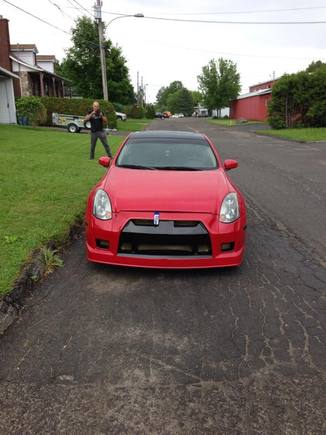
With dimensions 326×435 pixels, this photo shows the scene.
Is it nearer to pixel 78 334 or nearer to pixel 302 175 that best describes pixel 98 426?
pixel 78 334

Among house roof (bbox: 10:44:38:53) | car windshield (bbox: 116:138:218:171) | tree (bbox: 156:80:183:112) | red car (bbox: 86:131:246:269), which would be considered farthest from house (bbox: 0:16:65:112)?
tree (bbox: 156:80:183:112)

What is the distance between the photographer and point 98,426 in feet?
7.65

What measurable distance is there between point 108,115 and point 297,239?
25.6 m

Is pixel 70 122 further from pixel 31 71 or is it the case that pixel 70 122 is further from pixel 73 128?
pixel 31 71

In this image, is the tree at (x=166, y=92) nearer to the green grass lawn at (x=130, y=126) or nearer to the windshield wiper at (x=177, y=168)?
the green grass lawn at (x=130, y=126)

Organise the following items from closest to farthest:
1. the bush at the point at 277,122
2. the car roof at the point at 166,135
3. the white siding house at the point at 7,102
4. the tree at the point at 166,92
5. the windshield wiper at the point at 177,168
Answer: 1. the windshield wiper at the point at 177,168
2. the car roof at the point at 166,135
3. the white siding house at the point at 7,102
4. the bush at the point at 277,122
5. the tree at the point at 166,92

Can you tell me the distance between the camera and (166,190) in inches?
176

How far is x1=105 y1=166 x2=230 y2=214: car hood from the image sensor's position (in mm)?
4242

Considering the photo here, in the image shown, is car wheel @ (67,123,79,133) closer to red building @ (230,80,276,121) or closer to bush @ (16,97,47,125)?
bush @ (16,97,47,125)

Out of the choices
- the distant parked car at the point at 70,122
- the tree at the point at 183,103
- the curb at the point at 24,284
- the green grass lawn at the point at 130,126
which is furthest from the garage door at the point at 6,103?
the tree at the point at 183,103

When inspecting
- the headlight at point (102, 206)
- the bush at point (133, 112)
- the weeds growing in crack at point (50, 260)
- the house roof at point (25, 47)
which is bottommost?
the weeds growing in crack at point (50, 260)

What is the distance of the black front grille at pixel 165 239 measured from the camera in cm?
408

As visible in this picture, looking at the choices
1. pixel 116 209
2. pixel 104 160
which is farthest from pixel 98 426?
pixel 104 160

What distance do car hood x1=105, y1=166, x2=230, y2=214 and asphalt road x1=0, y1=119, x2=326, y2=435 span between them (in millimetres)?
729
